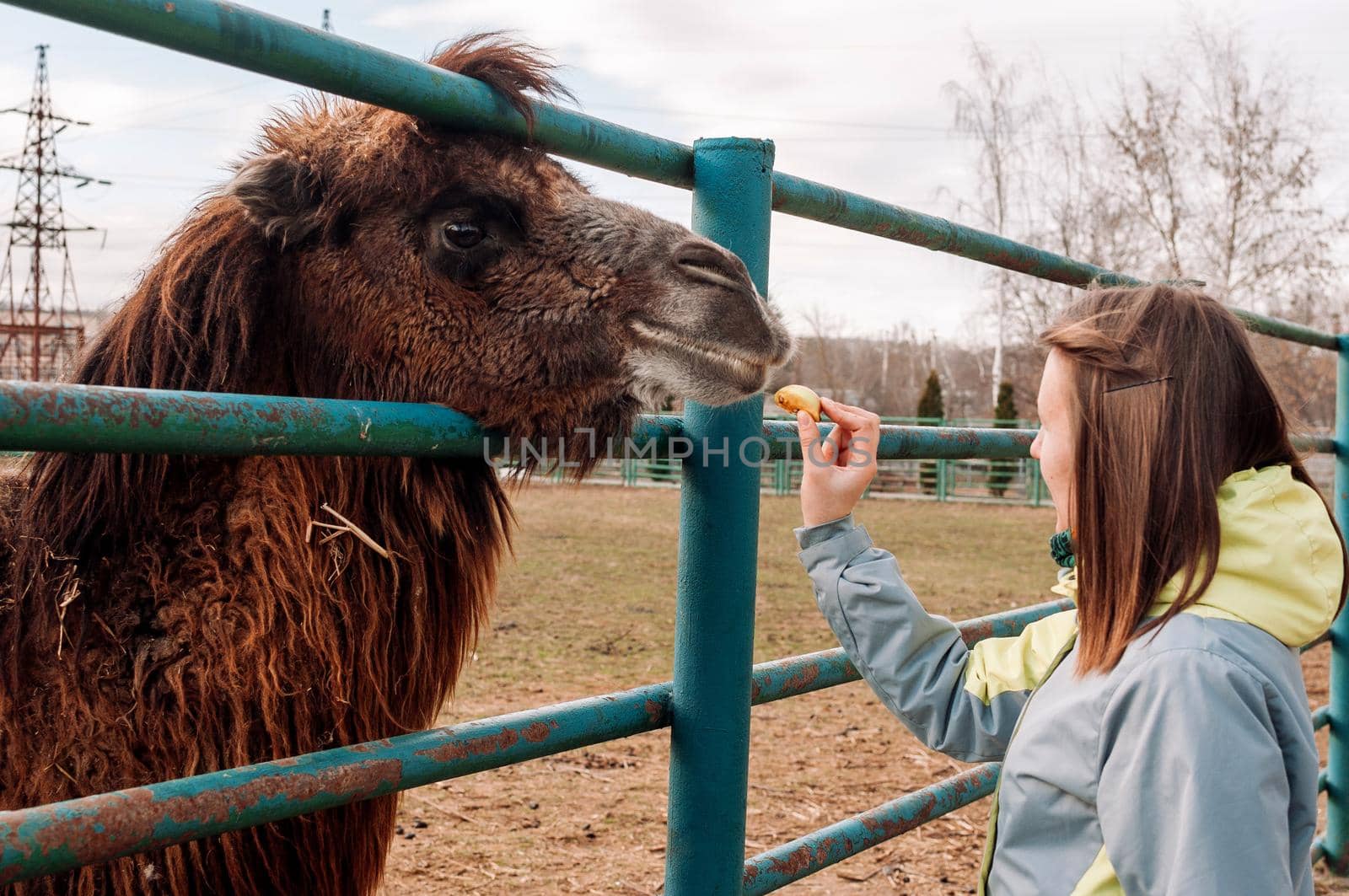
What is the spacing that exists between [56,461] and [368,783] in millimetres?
981

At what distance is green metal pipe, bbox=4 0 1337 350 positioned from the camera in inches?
41.5

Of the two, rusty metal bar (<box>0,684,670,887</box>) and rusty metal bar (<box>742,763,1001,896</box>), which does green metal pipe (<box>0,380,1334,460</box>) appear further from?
rusty metal bar (<box>742,763,1001,896</box>)

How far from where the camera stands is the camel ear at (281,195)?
5.97 ft

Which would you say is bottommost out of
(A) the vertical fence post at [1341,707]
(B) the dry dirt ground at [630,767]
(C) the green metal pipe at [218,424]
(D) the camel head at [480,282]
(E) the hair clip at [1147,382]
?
(B) the dry dirt ground at [630,767]

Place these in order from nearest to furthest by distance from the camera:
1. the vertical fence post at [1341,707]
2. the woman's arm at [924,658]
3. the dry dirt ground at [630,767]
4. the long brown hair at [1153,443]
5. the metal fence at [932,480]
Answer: the long brown hair at [1153,443]
the woman's arm at [924,658]
the dry dirt ground at [630,767]
the vertical fence post at [1341,707]
the metal fence at [932,480]

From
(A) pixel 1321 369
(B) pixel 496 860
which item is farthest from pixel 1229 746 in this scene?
(A) pixel 1321 369

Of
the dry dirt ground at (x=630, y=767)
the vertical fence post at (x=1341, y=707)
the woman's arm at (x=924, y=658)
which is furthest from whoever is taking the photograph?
the vertical fence post at (x=1341, y=707)

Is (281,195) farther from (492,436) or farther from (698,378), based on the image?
(698,378)

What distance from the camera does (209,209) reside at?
1.99 meters

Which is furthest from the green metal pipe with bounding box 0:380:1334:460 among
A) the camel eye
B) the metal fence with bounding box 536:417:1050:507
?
the metal fence with bounding box 536:417:1050:507

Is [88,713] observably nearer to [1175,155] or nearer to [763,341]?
[763,341]

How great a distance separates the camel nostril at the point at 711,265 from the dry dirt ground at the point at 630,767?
4.70 ft

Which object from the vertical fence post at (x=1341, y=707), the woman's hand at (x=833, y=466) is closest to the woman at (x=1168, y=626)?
the woman's hand at (x=833, y=466)

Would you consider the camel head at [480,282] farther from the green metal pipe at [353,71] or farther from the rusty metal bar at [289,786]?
the rusty metal bar at [289,786]
